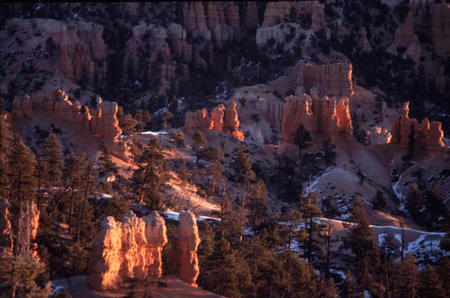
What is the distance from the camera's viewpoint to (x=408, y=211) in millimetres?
76125

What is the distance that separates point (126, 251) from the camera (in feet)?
120

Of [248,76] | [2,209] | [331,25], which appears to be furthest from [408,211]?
[331,25]

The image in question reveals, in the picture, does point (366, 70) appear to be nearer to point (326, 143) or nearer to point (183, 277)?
point (326, 143)

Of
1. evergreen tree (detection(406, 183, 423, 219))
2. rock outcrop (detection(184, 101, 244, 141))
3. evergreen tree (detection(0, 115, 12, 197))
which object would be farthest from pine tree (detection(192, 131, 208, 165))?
evergreen tree (detection(0, 115, 12, 197))

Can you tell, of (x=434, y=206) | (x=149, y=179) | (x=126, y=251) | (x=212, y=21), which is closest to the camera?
(x=126, y=251)

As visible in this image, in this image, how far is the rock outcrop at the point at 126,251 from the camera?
35438 millimetres

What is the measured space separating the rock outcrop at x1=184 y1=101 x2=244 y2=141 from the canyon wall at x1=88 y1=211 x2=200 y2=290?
45.9 m

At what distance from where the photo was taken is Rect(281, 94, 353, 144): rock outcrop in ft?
285

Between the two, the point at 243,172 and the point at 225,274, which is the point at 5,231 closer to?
the point at 225,274

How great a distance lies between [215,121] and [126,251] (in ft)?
172

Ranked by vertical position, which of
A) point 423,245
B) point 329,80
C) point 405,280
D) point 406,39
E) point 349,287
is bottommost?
point 349,287

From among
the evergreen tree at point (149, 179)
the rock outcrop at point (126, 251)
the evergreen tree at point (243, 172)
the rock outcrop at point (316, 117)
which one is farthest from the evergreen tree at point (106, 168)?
the rock outcrop at point (316, 117)

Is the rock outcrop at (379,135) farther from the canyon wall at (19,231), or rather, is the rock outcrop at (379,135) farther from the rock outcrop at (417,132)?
the canyon wall at (19,231)

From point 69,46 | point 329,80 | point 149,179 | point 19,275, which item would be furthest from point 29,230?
point 69,46
